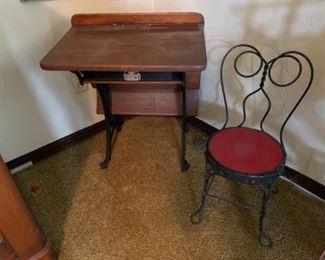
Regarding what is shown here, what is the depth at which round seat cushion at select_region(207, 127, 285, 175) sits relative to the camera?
3.88ft

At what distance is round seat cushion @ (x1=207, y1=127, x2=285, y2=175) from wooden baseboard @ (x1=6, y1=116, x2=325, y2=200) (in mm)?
474

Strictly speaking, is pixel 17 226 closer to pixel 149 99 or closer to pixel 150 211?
pixel 150 211

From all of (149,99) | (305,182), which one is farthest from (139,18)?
(305,182)

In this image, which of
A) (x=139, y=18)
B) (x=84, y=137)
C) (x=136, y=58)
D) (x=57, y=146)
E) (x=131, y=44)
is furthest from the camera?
(x=84, y=137)

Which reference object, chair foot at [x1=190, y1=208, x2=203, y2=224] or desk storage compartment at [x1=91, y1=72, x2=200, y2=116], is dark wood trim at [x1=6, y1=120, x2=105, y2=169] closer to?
desk storage compartment at [x1=91, y1=72, x2=200, y2=116]

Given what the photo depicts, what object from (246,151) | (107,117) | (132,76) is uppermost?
(132,76)

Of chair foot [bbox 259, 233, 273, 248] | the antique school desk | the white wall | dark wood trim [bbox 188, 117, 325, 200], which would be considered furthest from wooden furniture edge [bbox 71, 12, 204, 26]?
chair foot [bbox 259, 233, 273, 248]

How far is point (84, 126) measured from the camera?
2053mm

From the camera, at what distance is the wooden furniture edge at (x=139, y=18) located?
1.49 metres

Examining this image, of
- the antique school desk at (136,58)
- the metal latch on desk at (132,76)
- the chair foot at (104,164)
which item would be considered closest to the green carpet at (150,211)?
the chair foot at (104,164)

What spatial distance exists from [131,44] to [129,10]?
24.1 inches

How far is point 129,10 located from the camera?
185 centimetres

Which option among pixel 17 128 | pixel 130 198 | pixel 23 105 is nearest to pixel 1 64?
pixel 23 105

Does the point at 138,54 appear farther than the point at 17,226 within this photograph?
Yes
